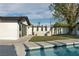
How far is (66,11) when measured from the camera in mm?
11406

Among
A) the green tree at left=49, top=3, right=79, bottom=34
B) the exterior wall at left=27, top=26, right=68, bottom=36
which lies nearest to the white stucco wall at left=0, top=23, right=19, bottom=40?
the exterior wall at left=27, top=26, right=68, bottom=36

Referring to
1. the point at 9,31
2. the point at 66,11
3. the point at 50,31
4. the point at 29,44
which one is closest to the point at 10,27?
the point at 9,31

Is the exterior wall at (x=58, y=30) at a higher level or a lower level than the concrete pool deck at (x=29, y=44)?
higher

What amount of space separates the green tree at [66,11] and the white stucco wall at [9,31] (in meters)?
2.27

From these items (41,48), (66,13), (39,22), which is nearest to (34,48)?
(41,48)

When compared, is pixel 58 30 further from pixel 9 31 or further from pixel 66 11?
pixel 9 31

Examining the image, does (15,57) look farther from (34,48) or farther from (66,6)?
(66,6)

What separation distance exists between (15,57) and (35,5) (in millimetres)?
4486

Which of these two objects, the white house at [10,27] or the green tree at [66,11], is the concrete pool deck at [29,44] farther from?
the green tree at [66,11]

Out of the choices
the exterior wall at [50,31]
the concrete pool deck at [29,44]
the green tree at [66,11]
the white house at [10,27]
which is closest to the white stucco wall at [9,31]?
the white house at [10,27]

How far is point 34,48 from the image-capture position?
28.0 feet

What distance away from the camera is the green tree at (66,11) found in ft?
36.8

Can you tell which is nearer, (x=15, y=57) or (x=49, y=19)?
(x=15, y=57)

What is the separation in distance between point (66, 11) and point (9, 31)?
3350 mm
